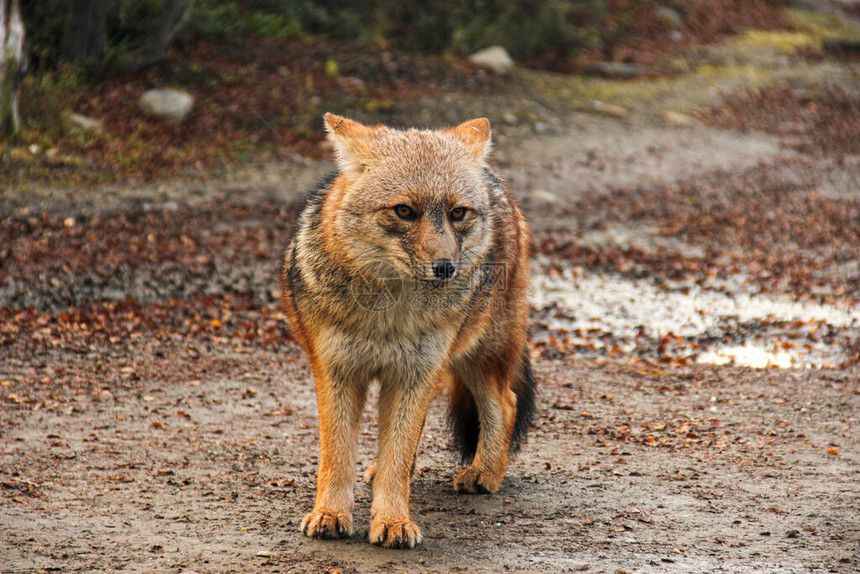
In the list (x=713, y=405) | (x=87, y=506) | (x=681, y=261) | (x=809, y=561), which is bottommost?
(x=681, y=261)

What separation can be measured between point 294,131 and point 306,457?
923 centimetres

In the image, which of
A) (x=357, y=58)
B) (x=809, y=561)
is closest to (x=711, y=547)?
(x=809, y=561)

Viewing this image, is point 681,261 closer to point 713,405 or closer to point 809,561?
point 713,405

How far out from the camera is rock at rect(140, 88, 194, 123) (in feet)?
45.5

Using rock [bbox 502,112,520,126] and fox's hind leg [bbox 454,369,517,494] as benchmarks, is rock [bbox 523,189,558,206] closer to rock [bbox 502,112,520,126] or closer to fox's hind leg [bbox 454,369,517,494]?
rock [bbox 502,112,520,126]

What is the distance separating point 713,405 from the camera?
7043 mm

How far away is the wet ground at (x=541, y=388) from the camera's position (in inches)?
181

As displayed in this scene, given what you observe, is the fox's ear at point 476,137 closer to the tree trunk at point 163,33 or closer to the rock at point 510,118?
the rock at point 510,118

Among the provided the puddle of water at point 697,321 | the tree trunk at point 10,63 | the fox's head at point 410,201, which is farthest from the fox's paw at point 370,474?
the tree trunk at point 10,63

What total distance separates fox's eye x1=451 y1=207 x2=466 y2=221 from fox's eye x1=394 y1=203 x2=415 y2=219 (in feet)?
0.68

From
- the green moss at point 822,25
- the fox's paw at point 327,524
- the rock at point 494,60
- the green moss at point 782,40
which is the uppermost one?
the fox's paw at point 327,524

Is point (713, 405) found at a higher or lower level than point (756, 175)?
higher

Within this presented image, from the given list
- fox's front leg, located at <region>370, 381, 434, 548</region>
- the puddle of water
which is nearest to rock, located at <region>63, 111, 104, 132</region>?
the puddle of water

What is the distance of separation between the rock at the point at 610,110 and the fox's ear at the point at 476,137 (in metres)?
12.8
